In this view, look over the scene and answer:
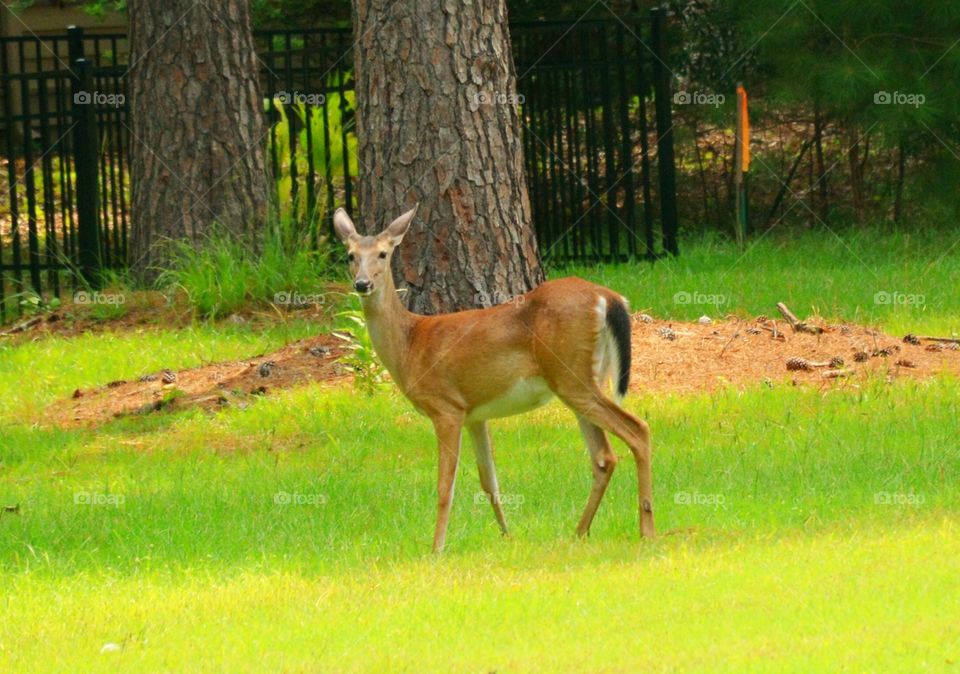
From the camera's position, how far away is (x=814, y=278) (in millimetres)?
13891

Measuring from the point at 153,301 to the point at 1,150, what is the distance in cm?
1073

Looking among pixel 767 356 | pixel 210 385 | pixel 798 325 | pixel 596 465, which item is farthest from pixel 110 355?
pixel 596 465

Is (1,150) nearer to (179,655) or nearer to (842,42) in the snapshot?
(842,42)

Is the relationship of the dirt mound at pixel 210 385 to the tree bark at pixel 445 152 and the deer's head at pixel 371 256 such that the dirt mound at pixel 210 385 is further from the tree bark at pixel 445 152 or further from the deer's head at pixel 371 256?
the deer's head at pixel 371 256

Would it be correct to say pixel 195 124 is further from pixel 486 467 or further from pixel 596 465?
pixel 596 465

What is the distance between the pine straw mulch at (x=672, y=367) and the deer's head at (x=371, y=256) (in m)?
3.05

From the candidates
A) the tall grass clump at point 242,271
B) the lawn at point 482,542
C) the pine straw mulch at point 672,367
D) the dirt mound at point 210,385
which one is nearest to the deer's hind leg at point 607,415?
the lawn at point 482,542

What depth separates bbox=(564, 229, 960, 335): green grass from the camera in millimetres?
12211

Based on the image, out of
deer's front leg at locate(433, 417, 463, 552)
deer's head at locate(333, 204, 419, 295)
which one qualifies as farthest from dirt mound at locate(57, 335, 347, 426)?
deer's front leg at locate(433, 417, 463, 552)

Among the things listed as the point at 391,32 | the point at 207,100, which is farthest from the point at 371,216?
the point at 207,100

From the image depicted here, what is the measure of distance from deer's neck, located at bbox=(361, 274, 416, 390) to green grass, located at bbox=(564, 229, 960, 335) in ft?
16.1

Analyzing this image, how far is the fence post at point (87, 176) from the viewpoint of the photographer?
1503 centimetres

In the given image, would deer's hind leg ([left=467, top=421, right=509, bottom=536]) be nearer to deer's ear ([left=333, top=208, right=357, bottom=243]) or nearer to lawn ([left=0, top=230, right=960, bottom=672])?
lawn ([left=0, top=230, right=960, bottom=672])

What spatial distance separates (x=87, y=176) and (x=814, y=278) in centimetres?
661
